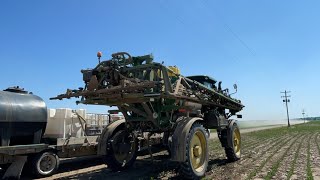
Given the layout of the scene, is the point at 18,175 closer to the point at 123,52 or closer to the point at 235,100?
the point at 123,52

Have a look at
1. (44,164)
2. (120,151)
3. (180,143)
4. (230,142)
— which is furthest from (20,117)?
(230,142)

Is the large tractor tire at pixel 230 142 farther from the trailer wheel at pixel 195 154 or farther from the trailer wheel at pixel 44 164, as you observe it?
the trailer wheel at pixel 44 164

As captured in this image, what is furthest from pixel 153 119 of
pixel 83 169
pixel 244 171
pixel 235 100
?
pixel 235 100

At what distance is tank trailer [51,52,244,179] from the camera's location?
24.0 ft

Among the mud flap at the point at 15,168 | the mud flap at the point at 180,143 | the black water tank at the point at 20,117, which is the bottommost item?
the mud flap at the point at 15,168

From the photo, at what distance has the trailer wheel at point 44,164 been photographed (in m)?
8.97

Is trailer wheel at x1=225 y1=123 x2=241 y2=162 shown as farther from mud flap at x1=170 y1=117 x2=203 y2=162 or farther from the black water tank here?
the black water tank

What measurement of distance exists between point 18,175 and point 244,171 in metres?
6.03

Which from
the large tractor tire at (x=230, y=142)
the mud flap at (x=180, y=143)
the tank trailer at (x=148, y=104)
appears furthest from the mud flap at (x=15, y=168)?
the large tractor tire at (x=230, y=142)

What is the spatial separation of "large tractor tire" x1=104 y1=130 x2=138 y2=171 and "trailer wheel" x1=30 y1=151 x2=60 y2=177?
1683 millimetres

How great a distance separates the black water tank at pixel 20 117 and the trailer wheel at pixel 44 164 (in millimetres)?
478

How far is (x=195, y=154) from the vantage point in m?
7.93

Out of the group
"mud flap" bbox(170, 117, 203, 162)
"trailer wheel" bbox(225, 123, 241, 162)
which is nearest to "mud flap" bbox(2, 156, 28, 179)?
"mud flap" bbox(170, 117, 203, 162)

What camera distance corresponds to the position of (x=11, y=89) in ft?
29.6
